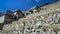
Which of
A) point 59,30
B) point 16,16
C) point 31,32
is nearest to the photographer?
point 59,30

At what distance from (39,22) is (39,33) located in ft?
13.7

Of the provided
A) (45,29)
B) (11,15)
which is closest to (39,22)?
(45,29)

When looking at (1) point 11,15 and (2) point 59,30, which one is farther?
(1) point 11,15

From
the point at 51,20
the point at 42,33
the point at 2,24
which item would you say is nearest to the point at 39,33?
the point at 42,33

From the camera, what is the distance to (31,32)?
22.3 m

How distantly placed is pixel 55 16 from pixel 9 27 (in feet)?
26.3

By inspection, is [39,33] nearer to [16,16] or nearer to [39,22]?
[39,22]

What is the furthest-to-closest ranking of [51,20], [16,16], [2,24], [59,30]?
1. [16,16]
2. [2,24]
3. [51,20]
4. [59,30]

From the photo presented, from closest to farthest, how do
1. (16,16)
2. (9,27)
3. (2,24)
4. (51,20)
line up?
(51,20) → (9,27) → (2,24) → (16,16)

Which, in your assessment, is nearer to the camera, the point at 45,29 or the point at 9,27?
the point at 45,29

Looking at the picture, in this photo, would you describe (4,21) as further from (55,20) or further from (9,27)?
(55,20)

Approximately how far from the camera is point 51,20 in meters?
24.1

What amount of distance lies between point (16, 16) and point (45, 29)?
1650cm

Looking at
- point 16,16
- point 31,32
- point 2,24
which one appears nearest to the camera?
point 31,32
